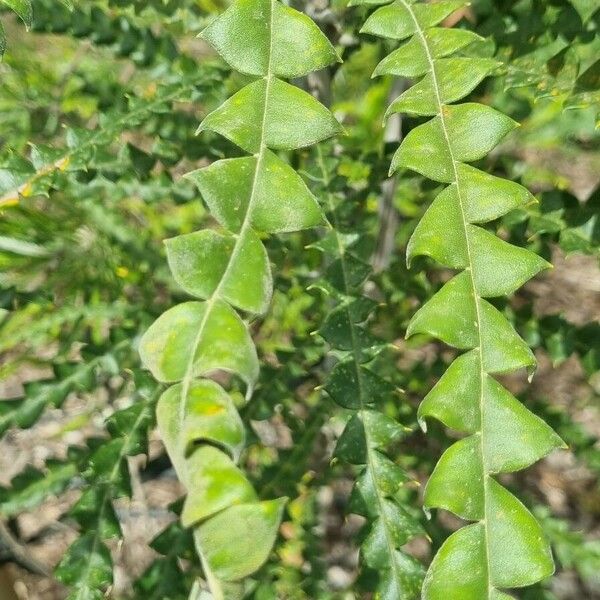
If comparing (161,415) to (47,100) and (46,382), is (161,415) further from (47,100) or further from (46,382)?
(47,100)

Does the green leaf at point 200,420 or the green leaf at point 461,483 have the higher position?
the green leaf at point 200,420

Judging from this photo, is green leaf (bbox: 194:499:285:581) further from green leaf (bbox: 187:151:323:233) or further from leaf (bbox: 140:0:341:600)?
green leaf (bbox: 187:151:323:233)

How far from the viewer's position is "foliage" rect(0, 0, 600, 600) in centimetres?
36

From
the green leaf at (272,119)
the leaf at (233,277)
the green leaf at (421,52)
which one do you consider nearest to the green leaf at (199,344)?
the leaf at (233,277)

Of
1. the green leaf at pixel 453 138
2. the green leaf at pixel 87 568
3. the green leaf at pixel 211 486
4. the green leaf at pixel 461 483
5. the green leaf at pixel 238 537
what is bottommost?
the green leaf at pixel 87 568

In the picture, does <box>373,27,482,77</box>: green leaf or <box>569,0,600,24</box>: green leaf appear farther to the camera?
<box>569,0,600,24</box>: green leaf

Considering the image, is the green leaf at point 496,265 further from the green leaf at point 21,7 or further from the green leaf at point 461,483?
the green leaf at point 21,7

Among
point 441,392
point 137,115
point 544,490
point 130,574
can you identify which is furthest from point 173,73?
point 544,490

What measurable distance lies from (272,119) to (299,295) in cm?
53

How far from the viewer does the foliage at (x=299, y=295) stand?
0.36m

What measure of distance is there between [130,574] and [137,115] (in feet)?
2.66

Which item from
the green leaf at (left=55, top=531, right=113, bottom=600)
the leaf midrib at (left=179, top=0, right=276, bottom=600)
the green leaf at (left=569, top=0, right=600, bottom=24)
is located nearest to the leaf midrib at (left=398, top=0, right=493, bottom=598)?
the leaf midrib at (left=179, top=0, right=276, bottom=600)

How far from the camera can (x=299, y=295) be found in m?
0.93

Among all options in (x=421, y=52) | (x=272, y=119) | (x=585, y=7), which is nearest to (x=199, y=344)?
(x=272, y=119)
